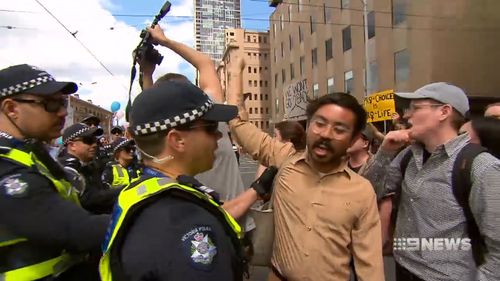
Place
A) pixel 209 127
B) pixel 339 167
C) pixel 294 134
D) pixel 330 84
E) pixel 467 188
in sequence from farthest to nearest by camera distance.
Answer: pixel 330 84, pixel 294 134, pixel 339 167, pixel 467 188, pixel 209 127

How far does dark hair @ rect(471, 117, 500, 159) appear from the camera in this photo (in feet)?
9.25

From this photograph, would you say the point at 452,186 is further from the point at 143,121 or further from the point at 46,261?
the point at 46,261

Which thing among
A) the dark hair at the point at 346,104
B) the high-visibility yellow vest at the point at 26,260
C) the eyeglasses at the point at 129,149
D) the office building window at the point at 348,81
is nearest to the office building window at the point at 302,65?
the office building window at the point at 348,81

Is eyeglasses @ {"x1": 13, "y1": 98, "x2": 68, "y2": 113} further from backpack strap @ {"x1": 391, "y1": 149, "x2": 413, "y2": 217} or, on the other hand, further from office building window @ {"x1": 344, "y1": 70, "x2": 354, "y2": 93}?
office building window @ {"x1": 344, "y1": 70, "x2": 354, "y2": 93}

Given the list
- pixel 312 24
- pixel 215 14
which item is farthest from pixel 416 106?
pixel 215 14

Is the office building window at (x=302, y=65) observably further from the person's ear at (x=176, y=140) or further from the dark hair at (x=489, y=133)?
the person's ear at (x=176, y=140)

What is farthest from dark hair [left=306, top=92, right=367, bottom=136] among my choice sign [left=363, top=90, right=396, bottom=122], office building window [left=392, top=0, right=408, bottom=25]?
office building window [left=392, top=0, right=408, bottom=25]

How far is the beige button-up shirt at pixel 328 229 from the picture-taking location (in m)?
2.22

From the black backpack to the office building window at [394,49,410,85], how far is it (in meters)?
22.8

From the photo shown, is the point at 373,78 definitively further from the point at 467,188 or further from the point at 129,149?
the point at 467,188

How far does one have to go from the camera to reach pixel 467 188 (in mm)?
2162

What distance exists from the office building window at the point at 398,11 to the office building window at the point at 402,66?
192 centimetres

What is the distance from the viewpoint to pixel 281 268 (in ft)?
7.68

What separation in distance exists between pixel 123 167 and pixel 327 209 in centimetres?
571
